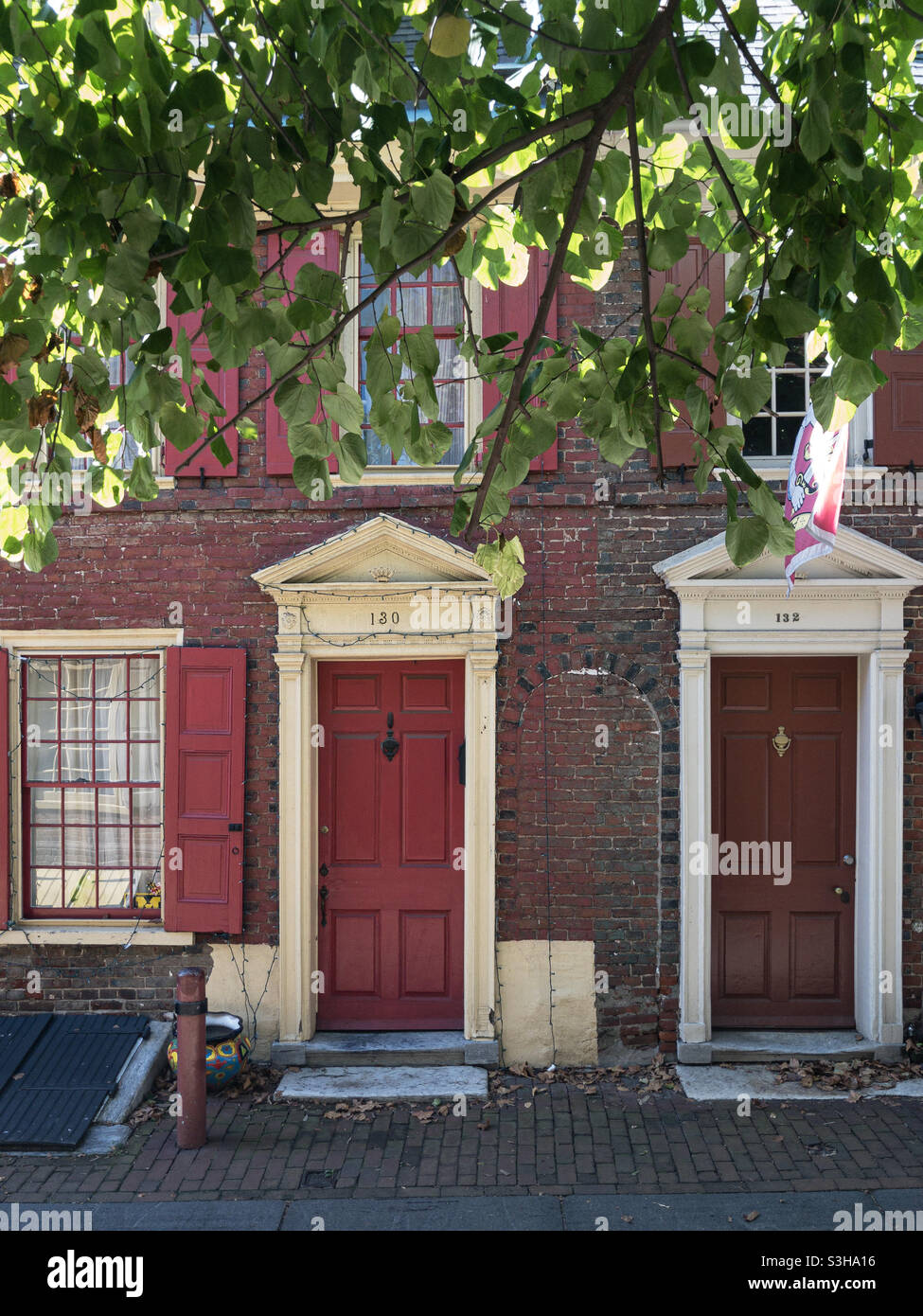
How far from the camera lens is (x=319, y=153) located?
3.27 metres

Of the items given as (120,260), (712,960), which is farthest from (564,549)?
(120,260)

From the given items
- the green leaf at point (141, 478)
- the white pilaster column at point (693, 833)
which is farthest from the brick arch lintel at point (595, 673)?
the green leaf at point (141, 478)

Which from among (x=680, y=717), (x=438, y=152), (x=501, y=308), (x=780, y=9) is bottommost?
(x=680, y=717)

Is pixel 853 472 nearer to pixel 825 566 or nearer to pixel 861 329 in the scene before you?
pixel 825 566

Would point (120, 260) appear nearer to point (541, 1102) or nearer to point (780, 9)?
point (541, 1102)

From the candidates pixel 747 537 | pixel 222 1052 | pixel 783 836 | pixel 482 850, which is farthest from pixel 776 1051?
pixel 747 537

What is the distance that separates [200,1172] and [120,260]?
15.2ft

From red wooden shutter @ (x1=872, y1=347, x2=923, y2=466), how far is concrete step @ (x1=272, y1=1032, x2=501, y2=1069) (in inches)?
181

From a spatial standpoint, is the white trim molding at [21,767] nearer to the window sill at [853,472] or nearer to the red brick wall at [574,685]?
the red brick wall at [574,685]

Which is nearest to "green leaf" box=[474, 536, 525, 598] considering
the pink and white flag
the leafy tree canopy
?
the leafy tree canopy

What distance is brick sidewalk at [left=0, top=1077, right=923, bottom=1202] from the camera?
5.34 meters

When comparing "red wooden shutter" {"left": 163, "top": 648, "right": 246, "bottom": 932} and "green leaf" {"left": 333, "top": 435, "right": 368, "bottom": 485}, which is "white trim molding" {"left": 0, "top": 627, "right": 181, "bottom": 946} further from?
"green leaf" {"left": 333, "top": 435, "right": 368, "bottom": 485}

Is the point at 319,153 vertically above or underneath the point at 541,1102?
above

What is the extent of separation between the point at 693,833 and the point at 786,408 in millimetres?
2900
